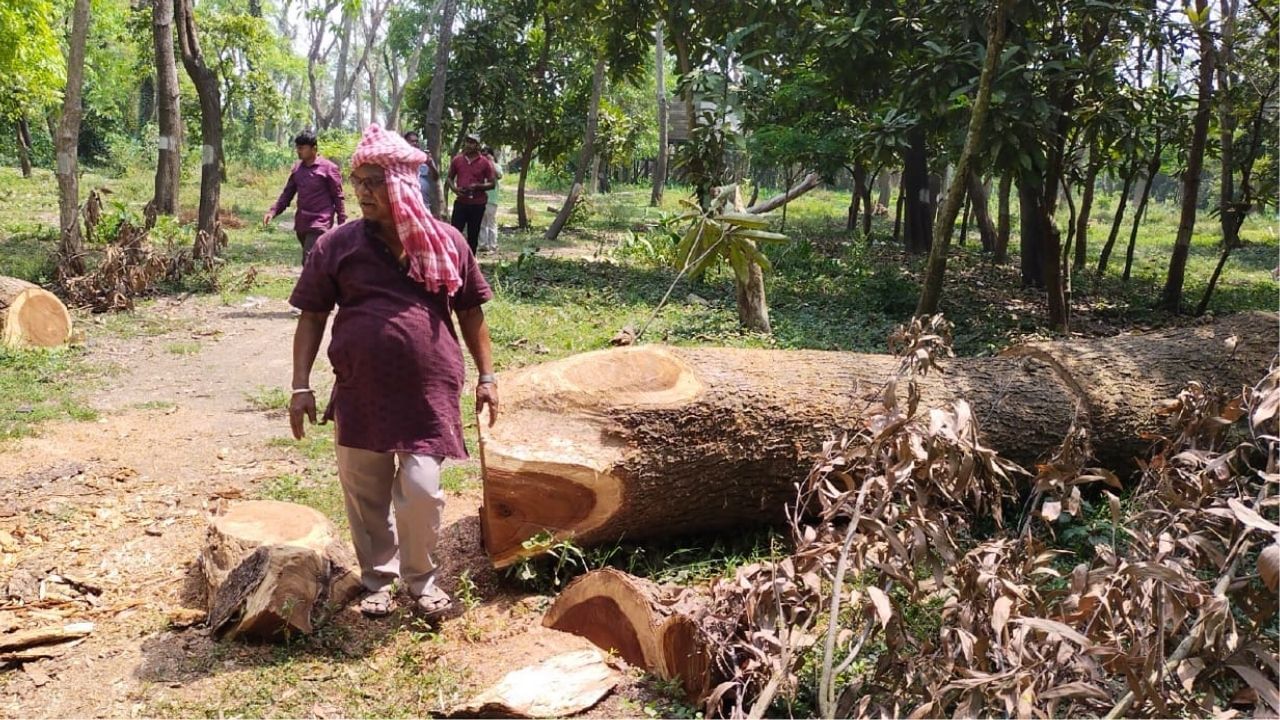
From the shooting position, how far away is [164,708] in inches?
114

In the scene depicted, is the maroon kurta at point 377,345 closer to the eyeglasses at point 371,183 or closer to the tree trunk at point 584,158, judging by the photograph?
the eyeglasses at point 371,183

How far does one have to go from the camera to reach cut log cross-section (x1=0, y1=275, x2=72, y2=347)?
708cm

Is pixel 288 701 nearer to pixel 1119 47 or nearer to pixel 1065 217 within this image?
pixel 1119 47

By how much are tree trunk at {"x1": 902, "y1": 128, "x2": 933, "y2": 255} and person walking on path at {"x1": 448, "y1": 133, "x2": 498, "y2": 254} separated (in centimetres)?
635

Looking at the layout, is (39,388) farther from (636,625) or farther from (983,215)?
(983,215)

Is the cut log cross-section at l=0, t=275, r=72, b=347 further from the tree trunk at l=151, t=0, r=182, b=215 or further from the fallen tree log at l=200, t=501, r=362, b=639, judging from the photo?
the fallen tree log at l=200, t=501, r=362, b=639

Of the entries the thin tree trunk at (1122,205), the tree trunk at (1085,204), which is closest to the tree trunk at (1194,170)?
the thin tree trunk at (1122,205)

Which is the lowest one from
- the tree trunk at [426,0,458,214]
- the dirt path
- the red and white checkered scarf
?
the dirt path

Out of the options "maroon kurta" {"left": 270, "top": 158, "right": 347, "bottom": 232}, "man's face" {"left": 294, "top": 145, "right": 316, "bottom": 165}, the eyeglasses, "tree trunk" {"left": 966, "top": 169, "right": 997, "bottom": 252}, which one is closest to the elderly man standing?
the eyeglasses

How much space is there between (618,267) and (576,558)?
28.6ft

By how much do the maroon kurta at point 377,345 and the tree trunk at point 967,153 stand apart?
17.1 ft

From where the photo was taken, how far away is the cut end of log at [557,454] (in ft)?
11.7

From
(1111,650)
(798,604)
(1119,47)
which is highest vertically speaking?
(1119,47)

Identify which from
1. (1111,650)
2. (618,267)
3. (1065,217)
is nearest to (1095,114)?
(618,267)
